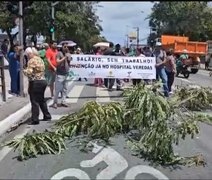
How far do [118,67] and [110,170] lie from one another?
433 inches

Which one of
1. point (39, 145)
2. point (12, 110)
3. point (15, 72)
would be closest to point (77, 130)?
point (39, 145)

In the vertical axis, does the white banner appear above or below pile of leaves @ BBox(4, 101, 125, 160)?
above

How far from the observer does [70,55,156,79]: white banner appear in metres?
17.6

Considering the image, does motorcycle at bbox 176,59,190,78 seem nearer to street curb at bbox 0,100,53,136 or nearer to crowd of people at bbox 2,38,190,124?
crowd of people at bbox 2,38,190,124

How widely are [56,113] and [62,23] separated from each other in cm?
2451

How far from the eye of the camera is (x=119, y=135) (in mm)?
8578

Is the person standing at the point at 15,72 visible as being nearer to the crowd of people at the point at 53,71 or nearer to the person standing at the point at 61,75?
the crowd of people at the point at 53,71

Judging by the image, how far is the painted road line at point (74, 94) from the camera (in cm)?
1580

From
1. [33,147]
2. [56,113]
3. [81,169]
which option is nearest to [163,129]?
[81,169]

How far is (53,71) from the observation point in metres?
14.7

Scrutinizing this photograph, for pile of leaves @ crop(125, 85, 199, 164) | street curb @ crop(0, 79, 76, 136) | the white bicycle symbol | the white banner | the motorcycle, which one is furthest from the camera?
the motorcycle

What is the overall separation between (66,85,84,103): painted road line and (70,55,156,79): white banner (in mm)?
772

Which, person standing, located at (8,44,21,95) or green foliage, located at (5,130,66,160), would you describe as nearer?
green foliage, located at (5,130,66,160)

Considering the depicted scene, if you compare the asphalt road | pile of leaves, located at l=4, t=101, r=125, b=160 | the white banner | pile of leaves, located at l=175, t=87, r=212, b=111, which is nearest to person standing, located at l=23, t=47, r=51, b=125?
pile of leaves, located at l=4, t=101, r=125, b=160
